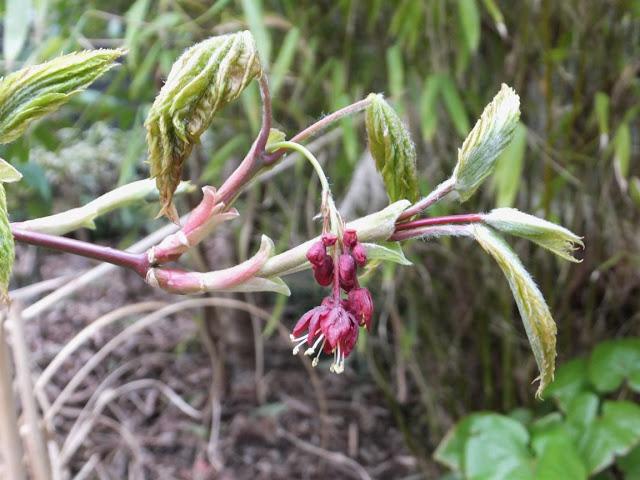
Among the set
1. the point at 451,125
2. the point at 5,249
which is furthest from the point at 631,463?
the point at 5,249

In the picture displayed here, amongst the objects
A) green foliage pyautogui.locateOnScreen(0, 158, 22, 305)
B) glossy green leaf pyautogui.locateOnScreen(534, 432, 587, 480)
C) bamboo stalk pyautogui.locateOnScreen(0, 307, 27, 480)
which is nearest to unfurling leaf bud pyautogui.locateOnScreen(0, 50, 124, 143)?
green foliage pyautogui.locateOnScreen(0, 158, 22, 305)

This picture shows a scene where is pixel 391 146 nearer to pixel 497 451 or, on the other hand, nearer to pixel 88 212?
pixel 88 212

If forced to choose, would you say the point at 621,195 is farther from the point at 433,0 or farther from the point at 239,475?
the point at 239,475

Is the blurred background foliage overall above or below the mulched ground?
above

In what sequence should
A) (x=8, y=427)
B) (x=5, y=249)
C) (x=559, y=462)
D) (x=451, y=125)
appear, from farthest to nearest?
(x=451, y=125) < (x=559, y=462) < (x=8, y=427) < (x=5, y=249)

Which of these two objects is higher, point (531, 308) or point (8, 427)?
point (531, 308)

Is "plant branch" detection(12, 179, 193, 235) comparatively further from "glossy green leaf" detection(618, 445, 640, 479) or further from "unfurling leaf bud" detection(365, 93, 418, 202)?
"glossy green leaf" detection(618, 445, 640, 479)
